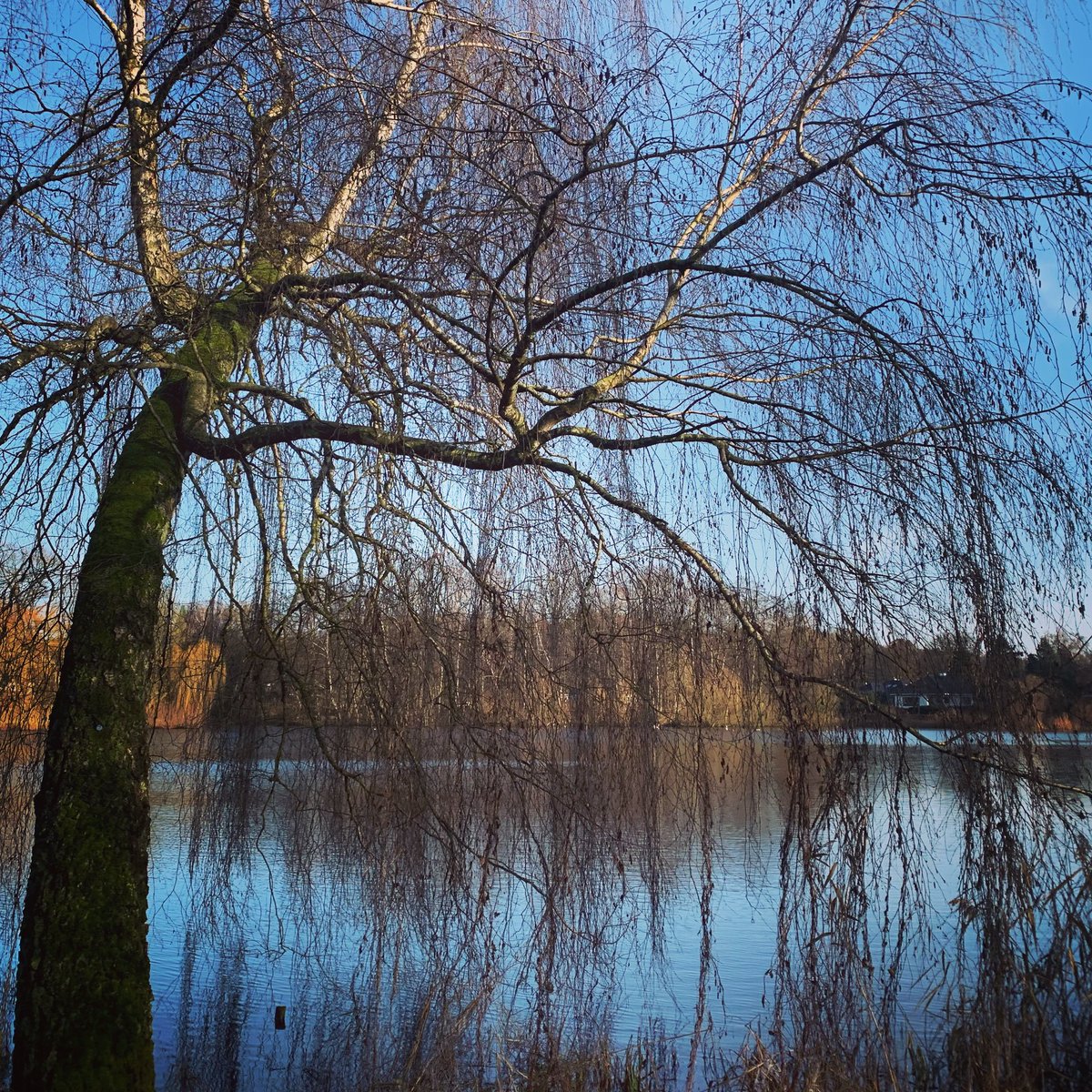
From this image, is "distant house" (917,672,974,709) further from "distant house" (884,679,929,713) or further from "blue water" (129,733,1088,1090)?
"blue water" (129,733,1088,1090)

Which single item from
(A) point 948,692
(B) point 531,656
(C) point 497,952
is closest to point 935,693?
(A) point 948,692

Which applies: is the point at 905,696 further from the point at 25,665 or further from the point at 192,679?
the point at 25,665

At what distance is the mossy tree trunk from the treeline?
21 centimetres

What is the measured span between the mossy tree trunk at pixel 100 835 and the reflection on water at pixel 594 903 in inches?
15.7

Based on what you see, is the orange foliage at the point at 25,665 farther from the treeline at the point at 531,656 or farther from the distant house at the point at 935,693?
the distant house at the point at 935,693

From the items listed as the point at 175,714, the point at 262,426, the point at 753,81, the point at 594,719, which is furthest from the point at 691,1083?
the point at 753,81

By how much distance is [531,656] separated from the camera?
3.20 m

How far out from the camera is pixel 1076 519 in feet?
8.46

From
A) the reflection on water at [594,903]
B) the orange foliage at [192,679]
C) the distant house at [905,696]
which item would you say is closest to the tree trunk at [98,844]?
the orange foliage at [192,679]

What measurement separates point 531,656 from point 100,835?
1425mm

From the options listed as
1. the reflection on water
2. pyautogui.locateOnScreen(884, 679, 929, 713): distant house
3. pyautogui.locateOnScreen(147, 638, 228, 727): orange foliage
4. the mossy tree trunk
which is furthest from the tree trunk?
pyautogui.locateOnScreen(884, 679, 929, 713): distant house

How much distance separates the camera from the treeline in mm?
3096

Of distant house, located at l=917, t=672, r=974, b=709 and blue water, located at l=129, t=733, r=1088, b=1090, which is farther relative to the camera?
blue water, located at l=129, t=733, r=1088, b=1090

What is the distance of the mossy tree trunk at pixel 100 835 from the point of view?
294 cm
